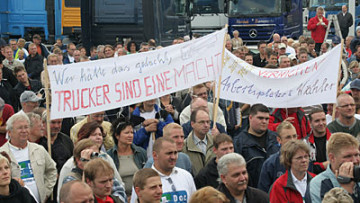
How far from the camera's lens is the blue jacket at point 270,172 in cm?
806

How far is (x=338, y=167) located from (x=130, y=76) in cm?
345

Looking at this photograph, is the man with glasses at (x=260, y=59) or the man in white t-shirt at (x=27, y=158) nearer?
the man in white t-shirt at (x=27, y=158)

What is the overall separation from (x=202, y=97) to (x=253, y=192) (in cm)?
436

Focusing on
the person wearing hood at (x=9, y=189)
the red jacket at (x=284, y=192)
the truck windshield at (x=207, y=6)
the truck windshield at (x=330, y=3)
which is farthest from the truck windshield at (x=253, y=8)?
the person wearing hood at (x=9, y=189)

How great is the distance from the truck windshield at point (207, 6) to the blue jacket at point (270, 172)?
1972 centimetres

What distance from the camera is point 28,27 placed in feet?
101


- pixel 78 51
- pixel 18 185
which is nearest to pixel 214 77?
pixel 18 185

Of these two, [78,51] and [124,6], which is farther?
[124,6]

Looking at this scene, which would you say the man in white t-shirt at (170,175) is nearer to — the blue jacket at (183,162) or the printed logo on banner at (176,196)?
the printed logo on banner at (176,196)

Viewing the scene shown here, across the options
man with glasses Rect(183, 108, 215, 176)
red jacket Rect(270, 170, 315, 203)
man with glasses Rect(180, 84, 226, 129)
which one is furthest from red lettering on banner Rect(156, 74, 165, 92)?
red jacket Rect(270, 170, 315, 203)

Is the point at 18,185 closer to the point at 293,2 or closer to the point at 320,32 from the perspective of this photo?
the point at 320,32

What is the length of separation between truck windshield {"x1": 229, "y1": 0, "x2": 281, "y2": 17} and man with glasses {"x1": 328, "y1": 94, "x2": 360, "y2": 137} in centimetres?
1790

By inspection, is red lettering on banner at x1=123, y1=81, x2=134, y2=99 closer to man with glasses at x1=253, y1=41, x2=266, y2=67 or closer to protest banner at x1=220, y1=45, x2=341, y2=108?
protest banner at x1=220, y1=45, x2=341, y2=108

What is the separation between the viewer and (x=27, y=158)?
28.1ft
